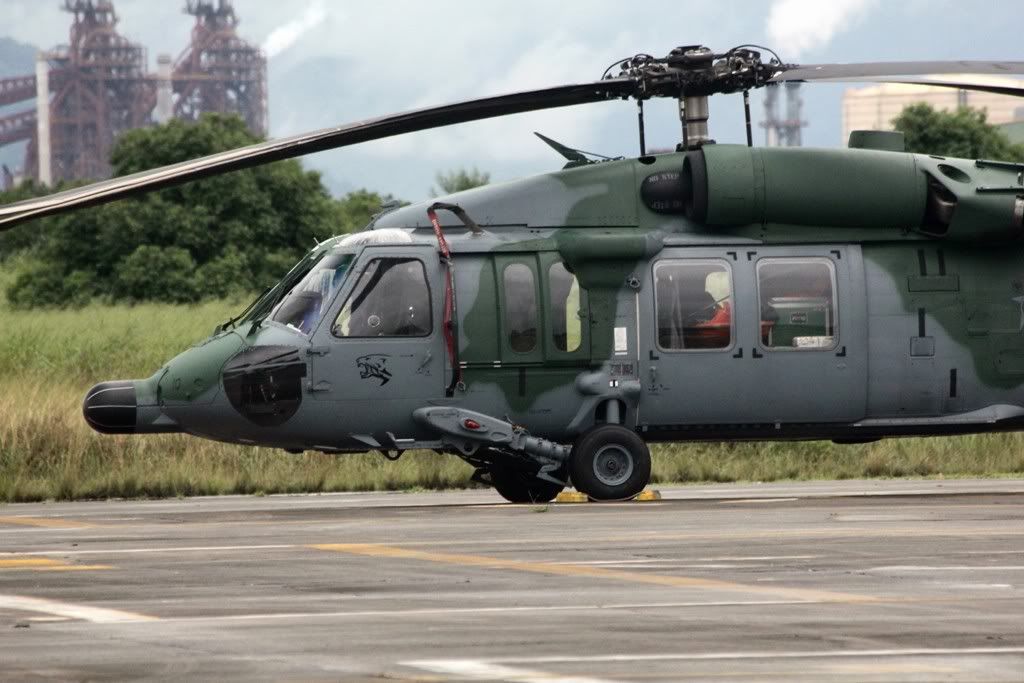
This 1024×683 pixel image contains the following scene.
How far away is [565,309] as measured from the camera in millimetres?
15992

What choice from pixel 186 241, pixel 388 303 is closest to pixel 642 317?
pixel 388 303

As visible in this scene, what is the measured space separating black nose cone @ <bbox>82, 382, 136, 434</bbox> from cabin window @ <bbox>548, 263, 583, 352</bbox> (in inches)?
139

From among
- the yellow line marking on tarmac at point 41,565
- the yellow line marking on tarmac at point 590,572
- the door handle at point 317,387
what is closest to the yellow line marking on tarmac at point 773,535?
the yellow line marking on tarmac at point 590,572

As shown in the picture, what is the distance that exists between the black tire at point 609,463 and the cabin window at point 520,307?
93 cm

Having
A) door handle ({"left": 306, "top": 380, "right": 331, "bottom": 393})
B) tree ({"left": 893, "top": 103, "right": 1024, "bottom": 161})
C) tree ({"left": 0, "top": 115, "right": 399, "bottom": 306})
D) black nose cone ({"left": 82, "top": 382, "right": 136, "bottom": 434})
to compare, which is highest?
tree ({"left": 893, "top": 103, "right": 1024, "bottom": 161})

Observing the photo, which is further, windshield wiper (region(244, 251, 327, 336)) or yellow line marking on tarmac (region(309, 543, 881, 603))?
windshield wiper (region(244, 251, 327, 336))

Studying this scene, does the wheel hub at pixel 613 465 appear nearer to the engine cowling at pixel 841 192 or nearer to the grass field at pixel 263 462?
the engine cowling at pixel 841 192

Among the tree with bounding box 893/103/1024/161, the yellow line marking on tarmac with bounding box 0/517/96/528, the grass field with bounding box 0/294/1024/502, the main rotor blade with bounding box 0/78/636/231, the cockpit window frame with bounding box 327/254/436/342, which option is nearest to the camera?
the main rotor blade with bounding box 0/78/636/231

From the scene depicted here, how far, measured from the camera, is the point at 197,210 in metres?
51.3

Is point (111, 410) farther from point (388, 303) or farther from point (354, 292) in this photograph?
point (388, 303)

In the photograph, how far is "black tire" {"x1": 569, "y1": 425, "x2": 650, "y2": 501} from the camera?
15.7m

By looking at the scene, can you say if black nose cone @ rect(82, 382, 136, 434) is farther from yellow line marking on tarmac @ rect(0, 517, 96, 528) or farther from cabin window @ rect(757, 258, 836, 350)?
cabin window @ rect(757, 258, 836, 350)

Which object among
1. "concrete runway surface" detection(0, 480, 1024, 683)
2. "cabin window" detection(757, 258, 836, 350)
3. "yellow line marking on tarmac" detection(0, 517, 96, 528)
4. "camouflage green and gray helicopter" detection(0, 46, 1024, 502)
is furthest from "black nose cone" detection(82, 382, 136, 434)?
"cabin window" detection(757, 258, 836, 350)

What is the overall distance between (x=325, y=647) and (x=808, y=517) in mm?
6357
